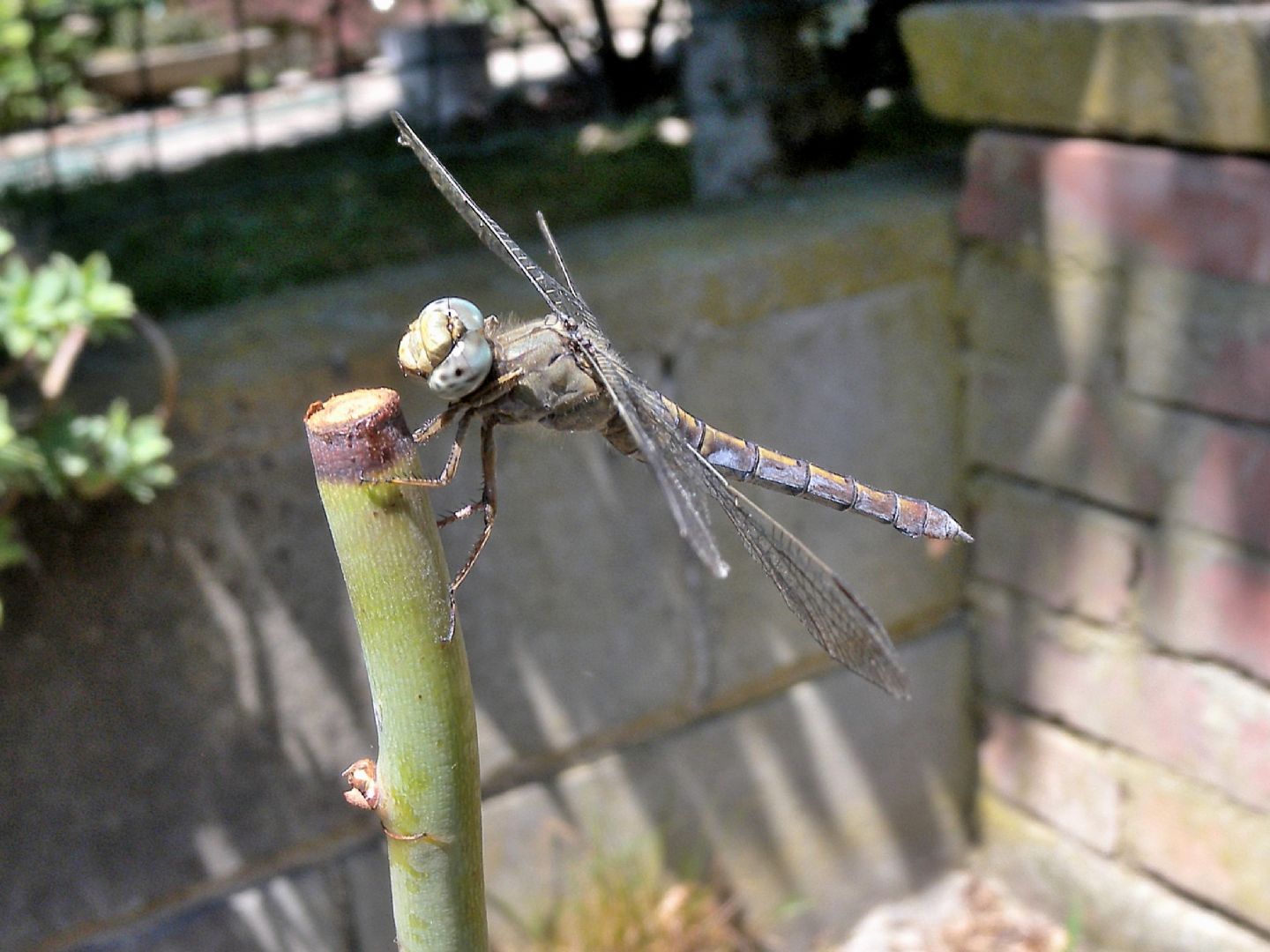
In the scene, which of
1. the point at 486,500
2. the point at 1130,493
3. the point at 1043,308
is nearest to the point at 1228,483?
the point at 1130,493

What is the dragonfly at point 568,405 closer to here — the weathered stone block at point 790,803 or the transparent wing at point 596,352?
the transparent wing at point 596,352

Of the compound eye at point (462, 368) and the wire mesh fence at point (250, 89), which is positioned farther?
the wire mesh fence at point (250, 89)

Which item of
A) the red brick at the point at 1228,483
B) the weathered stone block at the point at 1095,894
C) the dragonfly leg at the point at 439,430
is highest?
the dragonfly leg at the point at 439,430

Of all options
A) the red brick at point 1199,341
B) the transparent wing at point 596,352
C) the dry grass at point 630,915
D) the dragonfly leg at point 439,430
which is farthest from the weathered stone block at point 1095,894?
the dragonfly leg at point 439,430

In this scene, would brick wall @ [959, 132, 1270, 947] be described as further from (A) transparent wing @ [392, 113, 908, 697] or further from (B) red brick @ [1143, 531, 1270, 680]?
(A) transparent wing @ [392, 113, 908, 697]

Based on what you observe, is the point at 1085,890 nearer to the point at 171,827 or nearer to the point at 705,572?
the point at 705,572

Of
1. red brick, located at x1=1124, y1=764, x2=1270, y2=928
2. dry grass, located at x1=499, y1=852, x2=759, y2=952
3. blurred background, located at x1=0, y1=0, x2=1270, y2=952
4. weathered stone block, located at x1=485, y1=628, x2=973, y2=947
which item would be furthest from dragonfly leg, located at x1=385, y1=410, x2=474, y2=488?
red brick, located at x1=1124, y1=764, x2=1270, y2=928

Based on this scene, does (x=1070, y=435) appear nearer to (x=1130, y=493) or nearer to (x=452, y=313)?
(x=1130, y=493)
